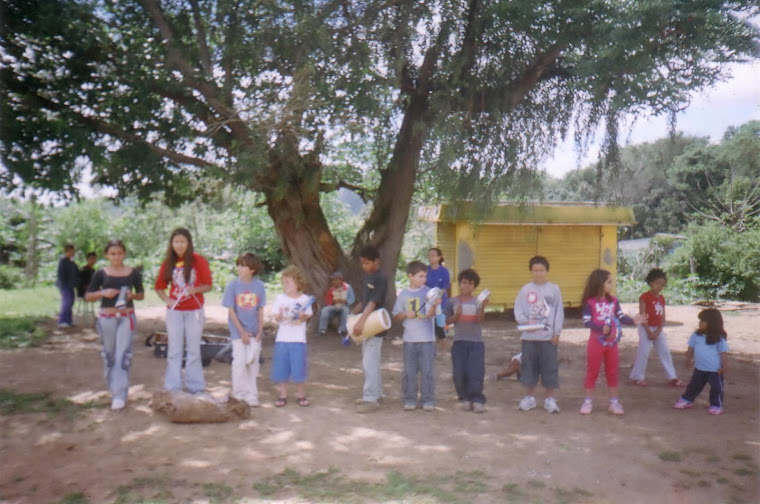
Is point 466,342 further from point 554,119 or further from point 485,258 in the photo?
point 485,258

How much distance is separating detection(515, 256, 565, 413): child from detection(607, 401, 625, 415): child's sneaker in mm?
483

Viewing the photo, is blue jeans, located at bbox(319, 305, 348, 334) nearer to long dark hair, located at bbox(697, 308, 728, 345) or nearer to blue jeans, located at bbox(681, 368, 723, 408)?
blue jeans, located at bbox(681, 368, 723, 408)

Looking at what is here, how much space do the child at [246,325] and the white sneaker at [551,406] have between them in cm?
276

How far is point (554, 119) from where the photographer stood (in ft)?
33.6

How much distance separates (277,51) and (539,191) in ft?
12.9

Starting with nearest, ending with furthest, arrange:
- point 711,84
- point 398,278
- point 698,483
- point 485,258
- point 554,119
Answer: point 698,483
point 711,84
point 554,119
point 485,258
point 398,278

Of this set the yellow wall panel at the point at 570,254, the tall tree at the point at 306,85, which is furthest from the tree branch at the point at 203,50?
the yellow wall panel at the point at 570,254

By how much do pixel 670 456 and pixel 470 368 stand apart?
6.67ft

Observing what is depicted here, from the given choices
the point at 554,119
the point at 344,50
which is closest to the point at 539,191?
the point at 554,119

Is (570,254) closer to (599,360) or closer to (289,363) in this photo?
(599,360)

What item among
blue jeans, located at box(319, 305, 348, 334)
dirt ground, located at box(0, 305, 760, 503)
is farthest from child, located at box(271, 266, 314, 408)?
blue jeans, located at box(319, 305, 348, 334)

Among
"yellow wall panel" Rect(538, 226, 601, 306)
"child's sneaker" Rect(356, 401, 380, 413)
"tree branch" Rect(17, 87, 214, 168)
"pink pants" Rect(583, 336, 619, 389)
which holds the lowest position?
"child's sneaker" Rect(356, 401, 380, 413)

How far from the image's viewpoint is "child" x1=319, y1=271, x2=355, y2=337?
11406 mm

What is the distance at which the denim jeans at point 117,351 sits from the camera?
6617mm
